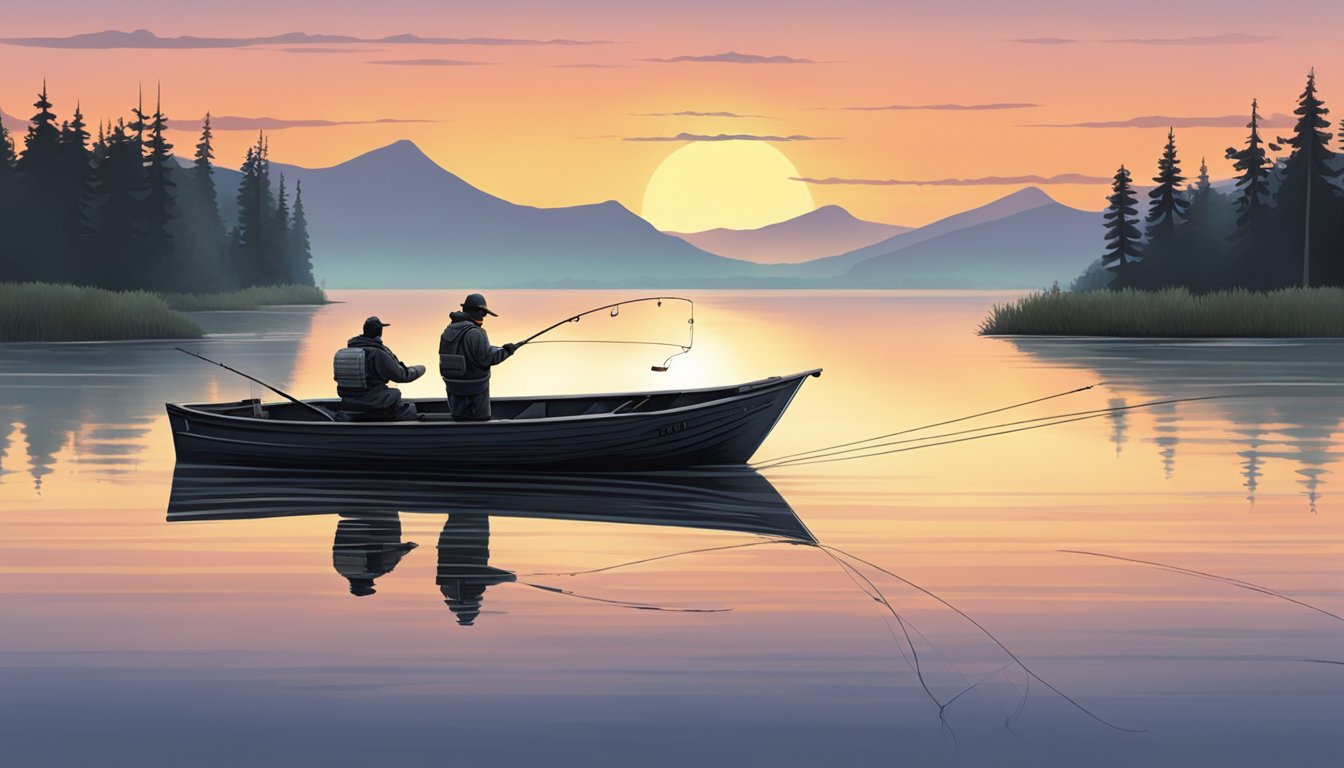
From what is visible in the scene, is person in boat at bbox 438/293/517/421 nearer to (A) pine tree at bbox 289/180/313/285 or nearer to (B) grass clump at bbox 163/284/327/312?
(B) grass clump at bbox 163/284/327/312

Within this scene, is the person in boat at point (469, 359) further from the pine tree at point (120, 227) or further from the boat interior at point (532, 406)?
the pine tree at point (120, 227)

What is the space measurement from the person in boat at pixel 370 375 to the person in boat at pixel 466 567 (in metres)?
3.37

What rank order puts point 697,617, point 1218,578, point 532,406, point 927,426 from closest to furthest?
1. point 697,617
2. point 1218,578
3. point 532,406
4. point 927,426

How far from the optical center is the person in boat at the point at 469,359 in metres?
17.7

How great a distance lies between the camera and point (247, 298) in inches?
4136

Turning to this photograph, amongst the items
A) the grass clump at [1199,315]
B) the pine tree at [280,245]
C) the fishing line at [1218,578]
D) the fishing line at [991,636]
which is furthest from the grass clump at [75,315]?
the pine tree at [280,245]

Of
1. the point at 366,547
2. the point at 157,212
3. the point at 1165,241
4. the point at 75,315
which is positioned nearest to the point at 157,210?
the point at 157,212

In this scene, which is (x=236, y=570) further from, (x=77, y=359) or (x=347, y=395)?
(x=77, y=359)

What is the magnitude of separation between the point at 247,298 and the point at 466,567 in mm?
97534

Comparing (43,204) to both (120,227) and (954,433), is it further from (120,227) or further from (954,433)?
(954,433)

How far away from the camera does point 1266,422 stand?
26531 mm

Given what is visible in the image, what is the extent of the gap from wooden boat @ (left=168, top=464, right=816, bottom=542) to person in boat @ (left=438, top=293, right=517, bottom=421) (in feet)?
3.10

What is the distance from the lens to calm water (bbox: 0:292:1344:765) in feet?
24.6

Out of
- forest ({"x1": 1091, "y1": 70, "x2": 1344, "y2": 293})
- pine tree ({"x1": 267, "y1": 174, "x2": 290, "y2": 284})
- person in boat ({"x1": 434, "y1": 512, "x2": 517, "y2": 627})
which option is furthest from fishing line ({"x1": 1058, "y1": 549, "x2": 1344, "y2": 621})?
pine tree ({"x1": 267, "y1": 174, "x2": 290, "y2": 284})
